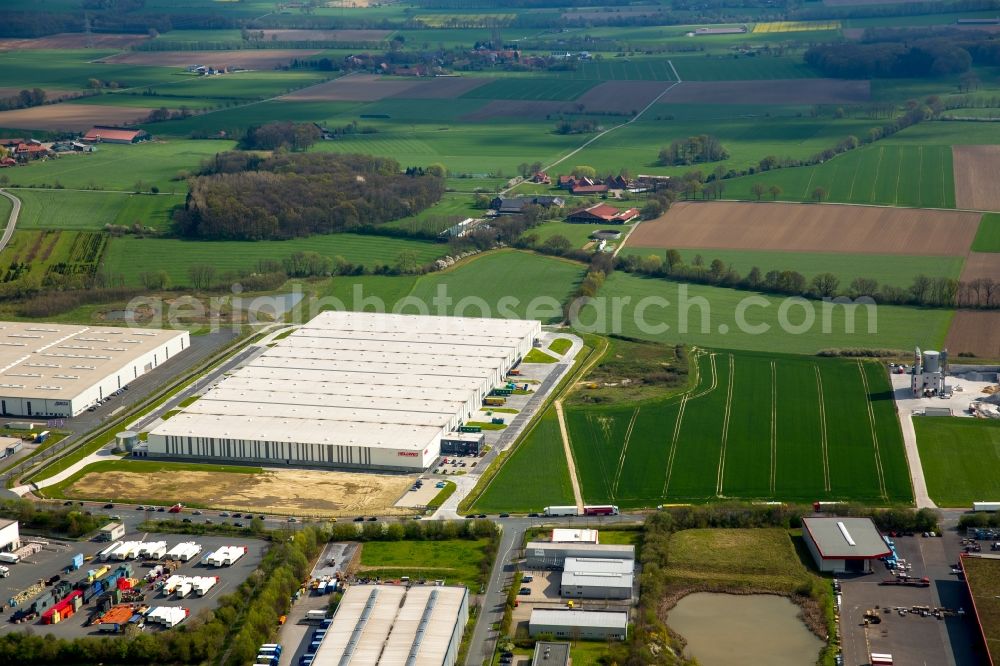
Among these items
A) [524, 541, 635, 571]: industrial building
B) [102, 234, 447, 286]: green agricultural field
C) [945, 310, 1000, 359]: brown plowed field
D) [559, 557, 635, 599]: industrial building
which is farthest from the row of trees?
[559, 557, 635, 599]: industrial building

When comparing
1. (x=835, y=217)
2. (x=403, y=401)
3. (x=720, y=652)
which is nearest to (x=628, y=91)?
(x=835, y=217)

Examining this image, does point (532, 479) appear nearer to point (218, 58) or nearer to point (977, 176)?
point (977, 176)

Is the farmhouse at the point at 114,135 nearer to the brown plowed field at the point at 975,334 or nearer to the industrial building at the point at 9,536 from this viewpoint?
the brown plowed field at the point at 975,334

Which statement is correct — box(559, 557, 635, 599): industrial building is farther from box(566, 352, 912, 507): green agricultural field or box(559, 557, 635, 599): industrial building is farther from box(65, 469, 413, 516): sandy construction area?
box(65, 469, 413, 516): sandy construction area

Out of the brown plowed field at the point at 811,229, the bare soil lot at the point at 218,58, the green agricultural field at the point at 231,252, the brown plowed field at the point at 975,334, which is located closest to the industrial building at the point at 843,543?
the brown plowed field at the point at 975,334

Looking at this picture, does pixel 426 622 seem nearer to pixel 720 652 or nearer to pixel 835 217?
pixel 720 652

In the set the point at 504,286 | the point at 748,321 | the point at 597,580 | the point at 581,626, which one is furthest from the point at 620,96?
the point at 581,626
